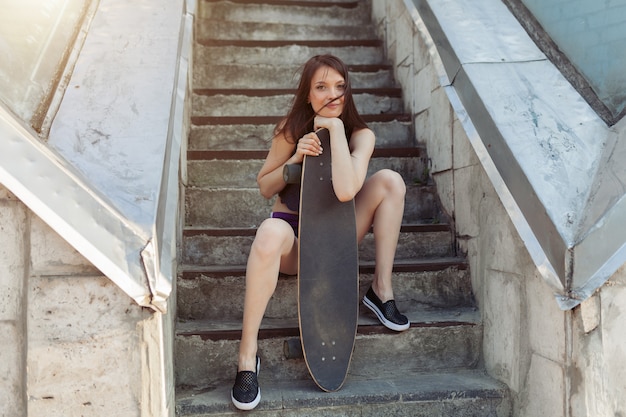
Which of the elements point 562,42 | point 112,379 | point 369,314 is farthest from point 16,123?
point 562,42

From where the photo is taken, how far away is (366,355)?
2.45 metres

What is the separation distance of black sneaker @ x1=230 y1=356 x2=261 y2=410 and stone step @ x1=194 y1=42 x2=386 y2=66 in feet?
A: 8.32

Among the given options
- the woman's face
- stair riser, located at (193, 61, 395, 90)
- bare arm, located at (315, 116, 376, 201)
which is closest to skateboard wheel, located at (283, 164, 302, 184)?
bare arm, located at (315, 116, 376, 201)

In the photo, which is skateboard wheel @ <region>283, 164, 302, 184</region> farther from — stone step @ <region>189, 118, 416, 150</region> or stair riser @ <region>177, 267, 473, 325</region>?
stone step @ <region>189, 118, 416, 150</region>

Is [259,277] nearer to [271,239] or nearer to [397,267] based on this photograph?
[271,239]

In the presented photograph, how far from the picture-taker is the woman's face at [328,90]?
2.45 metres

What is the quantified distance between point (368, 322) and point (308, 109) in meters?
0.90

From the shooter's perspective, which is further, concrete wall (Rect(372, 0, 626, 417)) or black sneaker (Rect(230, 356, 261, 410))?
black sneaker (Rect(230, 356, 261, 410))

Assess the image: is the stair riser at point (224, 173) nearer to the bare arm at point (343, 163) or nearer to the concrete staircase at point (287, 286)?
the concrete staircase at point (287, 286)

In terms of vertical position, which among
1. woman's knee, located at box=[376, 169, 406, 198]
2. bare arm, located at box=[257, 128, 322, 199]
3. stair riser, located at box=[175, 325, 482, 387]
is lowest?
stair riser, located at box=[175, 325, 482, 387]

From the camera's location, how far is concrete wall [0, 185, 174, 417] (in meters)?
1.68

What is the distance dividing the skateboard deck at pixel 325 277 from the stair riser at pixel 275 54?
215cm

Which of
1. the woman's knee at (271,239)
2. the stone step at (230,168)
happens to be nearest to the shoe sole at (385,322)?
the woman's knee at (271,239)

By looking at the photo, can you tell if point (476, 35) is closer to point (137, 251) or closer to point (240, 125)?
point (240, 125)
